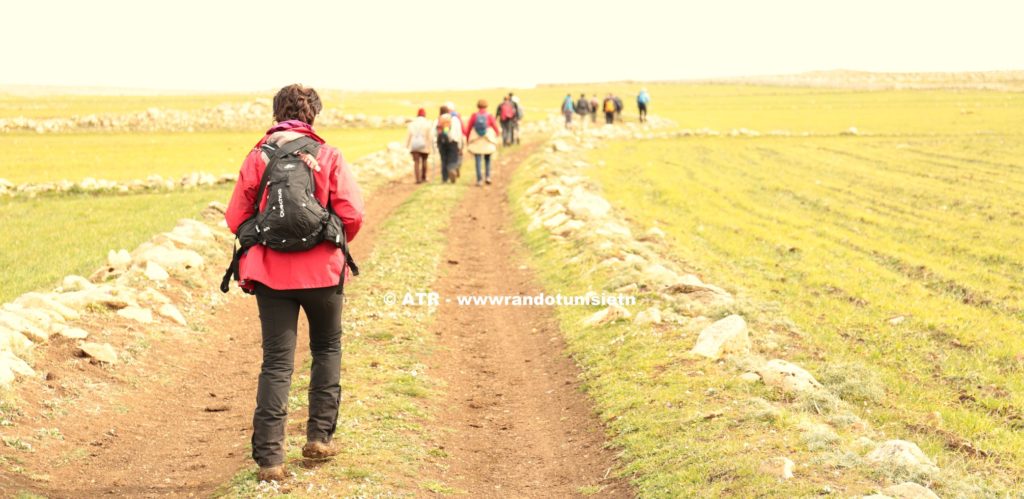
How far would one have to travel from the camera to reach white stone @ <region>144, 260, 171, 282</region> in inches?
533

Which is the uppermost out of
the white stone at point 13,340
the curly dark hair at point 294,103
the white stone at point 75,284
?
the curly dark hair at point 294,103

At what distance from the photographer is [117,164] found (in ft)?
123

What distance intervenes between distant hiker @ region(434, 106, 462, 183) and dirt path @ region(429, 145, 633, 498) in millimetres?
10622

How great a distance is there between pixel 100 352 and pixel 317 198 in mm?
4901

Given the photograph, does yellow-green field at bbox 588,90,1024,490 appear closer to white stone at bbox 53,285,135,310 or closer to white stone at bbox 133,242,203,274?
white stone at bbox 53,285,135,310

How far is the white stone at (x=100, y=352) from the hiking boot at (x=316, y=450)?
399cm

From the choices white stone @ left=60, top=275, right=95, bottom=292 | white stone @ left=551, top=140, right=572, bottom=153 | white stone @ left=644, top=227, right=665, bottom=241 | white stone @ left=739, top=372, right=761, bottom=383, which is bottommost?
white stone @ left=644, top=227, right=665, bottom=241

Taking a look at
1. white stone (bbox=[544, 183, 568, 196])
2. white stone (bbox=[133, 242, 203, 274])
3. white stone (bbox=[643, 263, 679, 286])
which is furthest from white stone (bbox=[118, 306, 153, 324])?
white stone (bbox=[544, 183, 568, 196])

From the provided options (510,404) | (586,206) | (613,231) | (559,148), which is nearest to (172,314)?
(510,404)

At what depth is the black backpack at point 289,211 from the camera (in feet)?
21.0

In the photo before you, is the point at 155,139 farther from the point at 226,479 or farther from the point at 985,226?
the point at 226,479

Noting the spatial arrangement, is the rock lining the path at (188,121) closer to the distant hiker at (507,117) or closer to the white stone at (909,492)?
the distant hiker at (507,117)

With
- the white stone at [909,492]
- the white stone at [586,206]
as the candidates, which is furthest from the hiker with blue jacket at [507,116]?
the white stone at [909,492]

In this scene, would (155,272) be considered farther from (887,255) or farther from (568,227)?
(887,255)
